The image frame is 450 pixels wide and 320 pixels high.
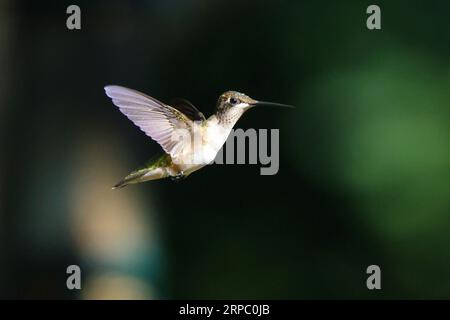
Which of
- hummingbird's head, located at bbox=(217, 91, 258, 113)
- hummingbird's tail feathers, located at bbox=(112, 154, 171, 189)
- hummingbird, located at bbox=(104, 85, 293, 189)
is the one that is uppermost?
hummingbird's head, located at bbox=(217, 91, 258, 113)

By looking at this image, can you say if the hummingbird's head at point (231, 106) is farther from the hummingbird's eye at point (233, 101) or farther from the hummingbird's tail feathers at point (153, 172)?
the hummingbird's tail feathers at point (153, 172)

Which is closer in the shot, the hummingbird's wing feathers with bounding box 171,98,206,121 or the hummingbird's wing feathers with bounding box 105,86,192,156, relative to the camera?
the hummingbird's wing feathers with bounding box 105,86,192,156

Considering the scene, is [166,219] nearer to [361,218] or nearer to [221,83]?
[221,83]

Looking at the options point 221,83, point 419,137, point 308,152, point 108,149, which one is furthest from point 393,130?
point 108,149

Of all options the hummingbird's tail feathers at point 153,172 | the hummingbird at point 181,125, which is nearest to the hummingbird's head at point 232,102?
the hummingbird at point 181,125

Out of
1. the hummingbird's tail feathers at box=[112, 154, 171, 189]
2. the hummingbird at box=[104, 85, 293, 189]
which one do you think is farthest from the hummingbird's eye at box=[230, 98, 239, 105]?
the hummingbird's tail feathers at box=[112, 154, 171, 189]

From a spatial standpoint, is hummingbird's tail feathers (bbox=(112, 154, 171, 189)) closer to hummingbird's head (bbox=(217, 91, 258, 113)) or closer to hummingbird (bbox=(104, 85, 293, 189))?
hummingbird (bbox=(104, 85, 293, 189))

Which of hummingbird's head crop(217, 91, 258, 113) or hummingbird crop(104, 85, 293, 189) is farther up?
hummingbird's head crop(217, 91, 258, 113)

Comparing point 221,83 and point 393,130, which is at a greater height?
point 221,83

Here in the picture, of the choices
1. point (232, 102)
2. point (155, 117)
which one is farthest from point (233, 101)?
point (155, 117)

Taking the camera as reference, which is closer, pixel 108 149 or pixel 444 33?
pixel 108 149
